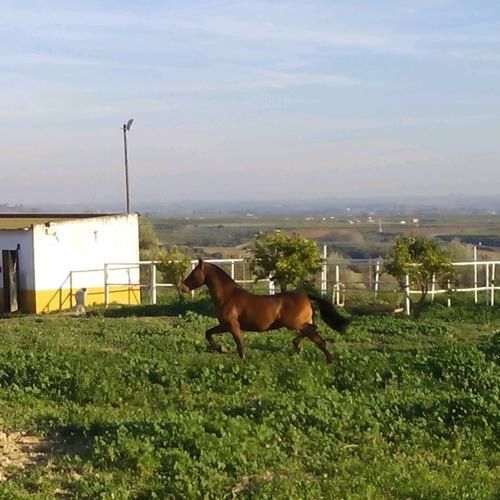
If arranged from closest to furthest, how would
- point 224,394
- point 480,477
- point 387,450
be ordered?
1. point 480,477
2. point 387,450
3. point 224,394

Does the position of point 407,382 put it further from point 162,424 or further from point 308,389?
point 162,424

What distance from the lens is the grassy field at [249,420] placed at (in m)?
7.98

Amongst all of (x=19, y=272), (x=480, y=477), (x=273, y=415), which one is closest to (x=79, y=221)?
(x=19, y=272)

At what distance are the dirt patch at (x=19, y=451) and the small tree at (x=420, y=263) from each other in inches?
533

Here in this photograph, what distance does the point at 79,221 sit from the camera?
28.6 meters

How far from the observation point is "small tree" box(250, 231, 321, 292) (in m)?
22.2

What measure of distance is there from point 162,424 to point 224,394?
2.37 metres

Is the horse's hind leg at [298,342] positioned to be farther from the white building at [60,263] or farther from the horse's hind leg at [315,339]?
the white building at [60,263]

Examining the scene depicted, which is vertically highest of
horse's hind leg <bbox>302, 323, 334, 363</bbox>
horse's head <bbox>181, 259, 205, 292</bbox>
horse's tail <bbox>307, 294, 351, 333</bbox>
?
horse's head <bbox>181, 259, 205, 292</bbox>

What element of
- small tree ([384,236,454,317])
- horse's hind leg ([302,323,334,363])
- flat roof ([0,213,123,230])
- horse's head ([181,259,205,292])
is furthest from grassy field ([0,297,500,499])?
flat roof ([0,213,123,230])

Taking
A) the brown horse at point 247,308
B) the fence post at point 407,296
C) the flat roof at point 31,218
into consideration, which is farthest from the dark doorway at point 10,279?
the brown horse at point 247,308

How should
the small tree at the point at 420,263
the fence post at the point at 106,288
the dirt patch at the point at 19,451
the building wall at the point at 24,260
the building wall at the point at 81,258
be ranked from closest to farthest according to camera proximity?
the dirt patch at the point at 19,451, the small tree at the point at 420,263, the fence post at the point at 106,288, the building wall at the point at 24,260, the building wall at the point at 81,258

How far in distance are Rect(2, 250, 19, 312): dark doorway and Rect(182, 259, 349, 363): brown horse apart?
566 inches

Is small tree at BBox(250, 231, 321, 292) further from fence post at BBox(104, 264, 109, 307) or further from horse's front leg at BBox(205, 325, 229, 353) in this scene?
horse's front leg at BBox(205, 325, 229, 353)
